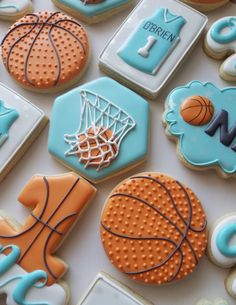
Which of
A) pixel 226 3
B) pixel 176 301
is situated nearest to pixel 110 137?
pixel 176 301

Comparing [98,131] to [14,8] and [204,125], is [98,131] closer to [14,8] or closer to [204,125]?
[204,125]

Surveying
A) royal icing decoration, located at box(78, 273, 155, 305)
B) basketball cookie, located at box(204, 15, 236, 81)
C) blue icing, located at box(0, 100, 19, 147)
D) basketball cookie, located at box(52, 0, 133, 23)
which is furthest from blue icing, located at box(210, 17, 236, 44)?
royal icing decoration, located at box(78, 273, 155, 305)

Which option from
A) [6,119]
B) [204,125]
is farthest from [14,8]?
[204,125]

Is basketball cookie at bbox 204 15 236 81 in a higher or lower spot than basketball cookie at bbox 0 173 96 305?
higher

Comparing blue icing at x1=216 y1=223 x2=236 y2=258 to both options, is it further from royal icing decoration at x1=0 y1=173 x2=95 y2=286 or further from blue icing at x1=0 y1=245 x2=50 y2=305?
blue icing at x1=0 y1=245 x2=50 y2=305

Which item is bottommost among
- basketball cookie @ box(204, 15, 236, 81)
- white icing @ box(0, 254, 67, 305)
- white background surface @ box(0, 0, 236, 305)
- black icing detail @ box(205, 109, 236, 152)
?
white icing @ box(0, 254, 67, 305)

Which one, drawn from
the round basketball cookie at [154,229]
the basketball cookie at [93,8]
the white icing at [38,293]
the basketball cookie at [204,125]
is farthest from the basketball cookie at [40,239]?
the basketball cookie at [93,8]

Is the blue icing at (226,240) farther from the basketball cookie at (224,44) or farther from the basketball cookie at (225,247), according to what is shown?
the basketball cookie at (224,44)

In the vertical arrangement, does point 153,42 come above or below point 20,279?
above
